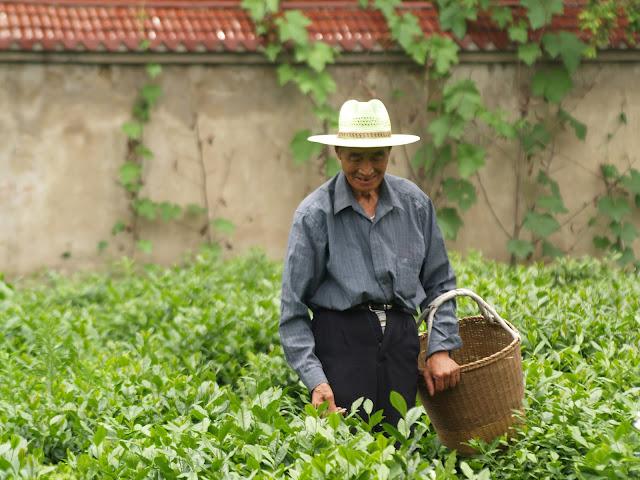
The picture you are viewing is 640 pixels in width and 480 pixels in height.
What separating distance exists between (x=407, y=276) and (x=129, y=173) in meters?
6.40

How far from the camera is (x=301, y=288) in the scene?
14.9ft

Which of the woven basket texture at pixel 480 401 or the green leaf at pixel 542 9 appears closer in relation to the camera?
the woven basket texture at pixel 480 401

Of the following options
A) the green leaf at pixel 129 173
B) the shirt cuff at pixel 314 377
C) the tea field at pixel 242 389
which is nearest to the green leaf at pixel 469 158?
the tea field at pixel 242 389

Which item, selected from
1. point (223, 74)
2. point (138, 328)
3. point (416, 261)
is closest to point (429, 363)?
point (416, 261)

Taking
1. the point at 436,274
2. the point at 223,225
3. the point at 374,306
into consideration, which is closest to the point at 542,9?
the point at 223,225

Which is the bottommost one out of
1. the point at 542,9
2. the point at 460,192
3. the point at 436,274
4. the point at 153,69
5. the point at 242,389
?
the point at 460,192

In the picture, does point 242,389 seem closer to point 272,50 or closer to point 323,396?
point 323,396

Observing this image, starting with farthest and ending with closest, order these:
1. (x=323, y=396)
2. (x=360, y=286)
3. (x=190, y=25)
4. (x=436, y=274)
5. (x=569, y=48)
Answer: (x=569, y=48) → (x=190, y=25) → (x=436, y=274) → (x=360, y=286) → (x=323, y=396)

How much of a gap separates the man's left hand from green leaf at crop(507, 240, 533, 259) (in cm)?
655

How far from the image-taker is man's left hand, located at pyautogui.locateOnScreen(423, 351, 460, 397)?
447 centimetres

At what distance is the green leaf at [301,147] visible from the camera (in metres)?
10.8

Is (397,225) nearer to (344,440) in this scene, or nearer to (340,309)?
(340,309)

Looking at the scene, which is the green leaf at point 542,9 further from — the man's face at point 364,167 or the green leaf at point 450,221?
the man's face at point 364,167

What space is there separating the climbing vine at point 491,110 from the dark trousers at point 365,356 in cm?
617
